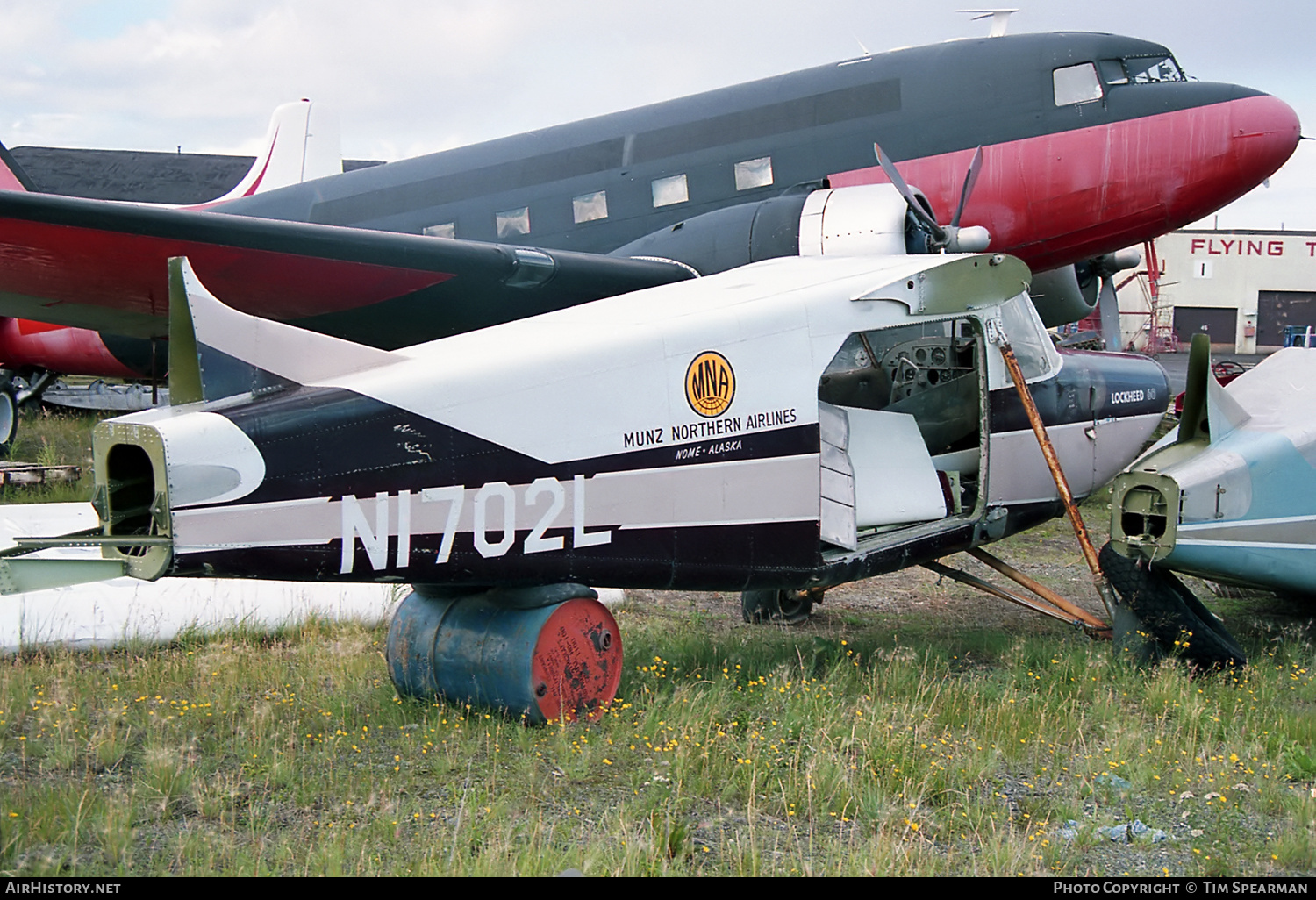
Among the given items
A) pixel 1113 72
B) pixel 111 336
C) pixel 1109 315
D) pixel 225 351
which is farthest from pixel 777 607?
pixel 111 336

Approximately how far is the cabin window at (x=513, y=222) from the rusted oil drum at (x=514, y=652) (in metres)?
7.64

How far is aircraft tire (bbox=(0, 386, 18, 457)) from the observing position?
17.7 metres

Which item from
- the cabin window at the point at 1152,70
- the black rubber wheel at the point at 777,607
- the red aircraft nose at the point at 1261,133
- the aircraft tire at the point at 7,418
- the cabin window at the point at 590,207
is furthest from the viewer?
the aircraft tire at the point at 7,418

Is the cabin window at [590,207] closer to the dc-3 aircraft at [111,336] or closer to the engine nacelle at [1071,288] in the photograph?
the dc-3 aircraft at [111,336]

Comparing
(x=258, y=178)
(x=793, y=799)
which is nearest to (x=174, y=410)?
(x=793, y=799)

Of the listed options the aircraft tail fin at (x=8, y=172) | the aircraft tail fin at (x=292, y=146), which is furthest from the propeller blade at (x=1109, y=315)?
the aircraft tail fin at (x=8, y=172)

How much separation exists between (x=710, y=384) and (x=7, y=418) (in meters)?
15.9

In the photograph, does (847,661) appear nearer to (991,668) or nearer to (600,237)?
(991,668)

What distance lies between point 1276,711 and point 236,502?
571cm

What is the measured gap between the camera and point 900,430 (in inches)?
311

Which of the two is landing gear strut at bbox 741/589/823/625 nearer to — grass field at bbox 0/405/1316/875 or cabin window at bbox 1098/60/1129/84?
grass field at bbox 0/405/1316/875

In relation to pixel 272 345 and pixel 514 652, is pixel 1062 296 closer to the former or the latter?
pixel 514 652

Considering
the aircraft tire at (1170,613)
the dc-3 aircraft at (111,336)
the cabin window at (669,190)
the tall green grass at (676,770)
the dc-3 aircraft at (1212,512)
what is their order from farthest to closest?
the dc-3 aircraft at (111,336), the cabin window at (669,190), the aircraft tire at (1170,613), the dc-3 aircraft at (1212,512), the tall green grass at (676,770)

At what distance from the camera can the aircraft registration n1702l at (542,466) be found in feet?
16.7
